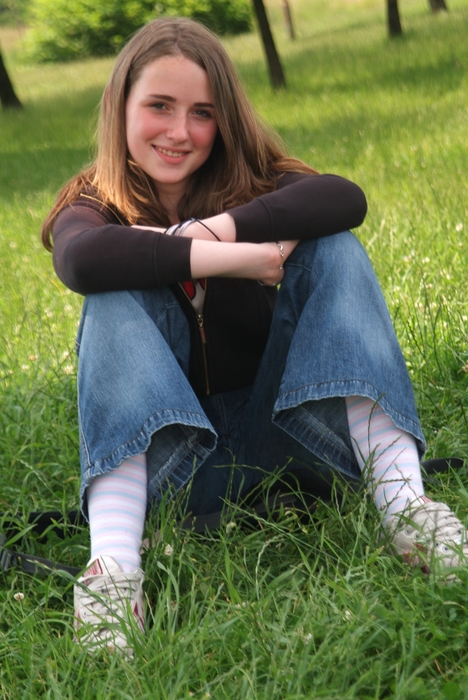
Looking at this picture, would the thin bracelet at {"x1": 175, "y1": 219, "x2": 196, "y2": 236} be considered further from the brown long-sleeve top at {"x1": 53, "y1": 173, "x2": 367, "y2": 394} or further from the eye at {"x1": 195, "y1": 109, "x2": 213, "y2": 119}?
the eye at {"x1": 195, "y1": 109, "x2": 213, "y2": 119}

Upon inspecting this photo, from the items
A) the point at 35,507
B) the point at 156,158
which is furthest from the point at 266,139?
the point at 35,507

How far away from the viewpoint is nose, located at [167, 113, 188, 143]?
8.43 feet

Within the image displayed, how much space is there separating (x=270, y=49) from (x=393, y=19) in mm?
4217

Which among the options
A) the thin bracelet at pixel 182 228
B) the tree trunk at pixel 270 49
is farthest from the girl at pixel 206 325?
the tree trunk at pixel 270 49

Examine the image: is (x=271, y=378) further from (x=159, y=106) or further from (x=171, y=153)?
(x=159, y=106)

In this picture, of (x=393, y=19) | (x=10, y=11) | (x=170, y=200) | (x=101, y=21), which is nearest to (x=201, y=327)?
(x=170, y=200)

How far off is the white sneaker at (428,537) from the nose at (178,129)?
4.23 ft

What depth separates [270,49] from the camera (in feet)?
44.7

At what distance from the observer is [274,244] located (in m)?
2.38

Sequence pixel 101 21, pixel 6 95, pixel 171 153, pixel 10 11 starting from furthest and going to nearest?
1. pixel 10 11
2. pixel 101 21
3. pixel 6 95
4. pixel 171 153

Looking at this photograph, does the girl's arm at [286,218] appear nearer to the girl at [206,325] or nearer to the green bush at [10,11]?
the girl at [206,325]

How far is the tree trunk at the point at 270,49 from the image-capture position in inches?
530

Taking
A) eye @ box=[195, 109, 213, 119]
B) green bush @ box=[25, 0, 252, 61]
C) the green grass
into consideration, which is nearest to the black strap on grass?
the green grass

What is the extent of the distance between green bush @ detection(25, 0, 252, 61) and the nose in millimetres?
29213
